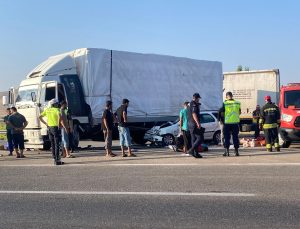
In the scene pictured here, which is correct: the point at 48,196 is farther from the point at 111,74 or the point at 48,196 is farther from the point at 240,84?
the point at 240,84

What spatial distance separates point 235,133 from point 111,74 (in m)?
6.95

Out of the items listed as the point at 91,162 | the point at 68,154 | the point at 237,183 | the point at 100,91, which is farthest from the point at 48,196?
the point at 100,91

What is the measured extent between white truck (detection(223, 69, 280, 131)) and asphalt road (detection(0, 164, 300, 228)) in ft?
58.9

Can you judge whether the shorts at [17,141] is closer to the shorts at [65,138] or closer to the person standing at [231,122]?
the shorts at [65,138]

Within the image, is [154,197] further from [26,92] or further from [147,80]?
[147,80]

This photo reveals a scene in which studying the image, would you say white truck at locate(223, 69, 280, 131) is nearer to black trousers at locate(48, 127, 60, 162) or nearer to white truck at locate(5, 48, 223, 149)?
white truck at locate(5, 48, 223, 149)

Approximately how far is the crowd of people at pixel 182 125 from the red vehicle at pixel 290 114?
0.50 m

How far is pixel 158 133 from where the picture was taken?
19.2 m

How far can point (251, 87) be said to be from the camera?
29.4 metres

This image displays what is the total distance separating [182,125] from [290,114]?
11.5 feet

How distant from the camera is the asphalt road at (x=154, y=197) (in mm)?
6389

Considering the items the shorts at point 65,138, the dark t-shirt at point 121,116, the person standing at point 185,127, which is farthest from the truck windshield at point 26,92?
the person standing at point 185,127

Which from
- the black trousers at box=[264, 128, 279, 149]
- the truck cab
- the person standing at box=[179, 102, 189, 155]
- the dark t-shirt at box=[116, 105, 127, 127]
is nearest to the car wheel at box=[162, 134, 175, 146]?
the truck cab

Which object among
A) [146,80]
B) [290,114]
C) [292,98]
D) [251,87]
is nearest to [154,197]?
[290,114]
